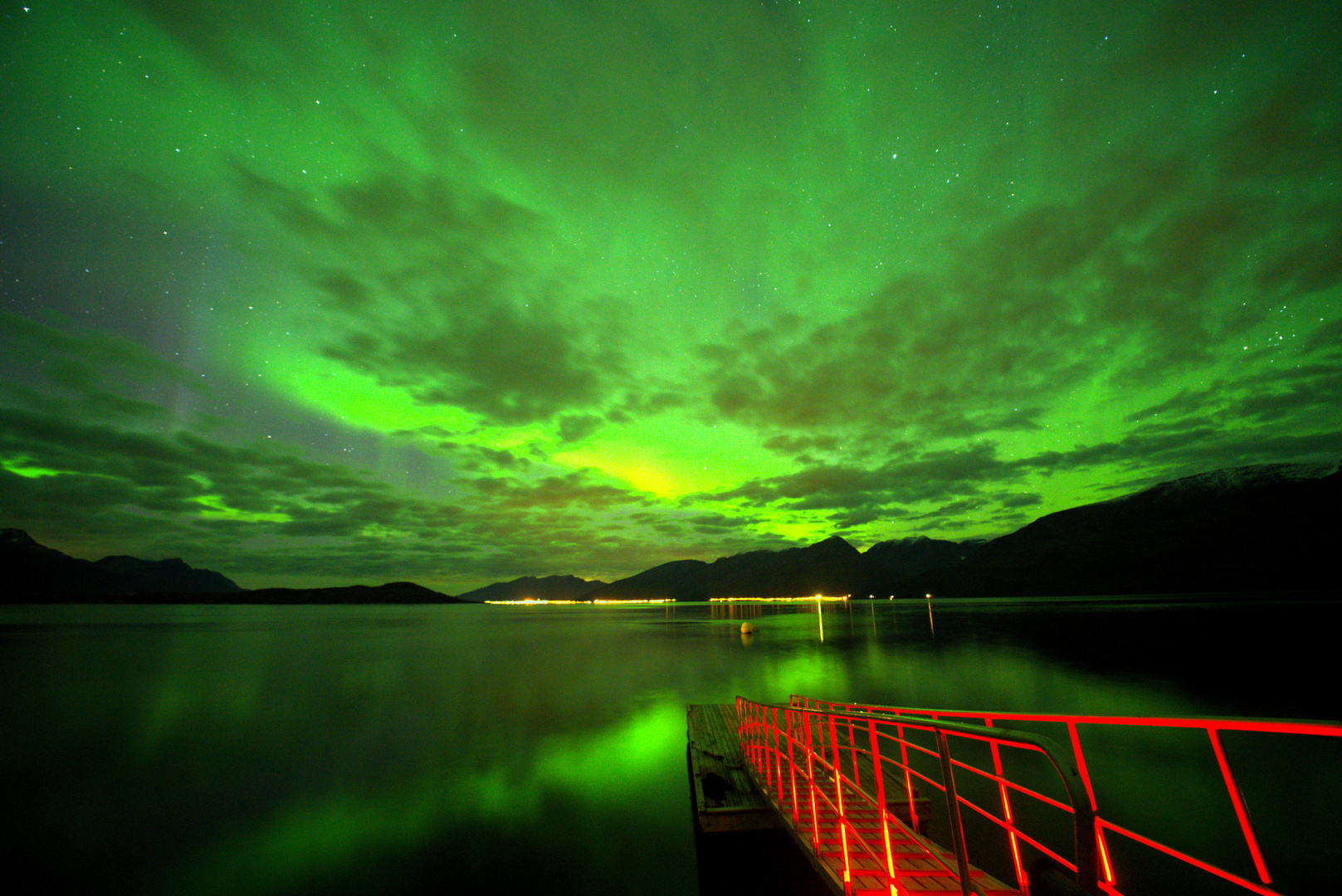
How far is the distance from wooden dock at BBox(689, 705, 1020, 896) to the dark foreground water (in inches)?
90.6

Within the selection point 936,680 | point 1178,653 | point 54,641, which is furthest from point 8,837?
point 54,641

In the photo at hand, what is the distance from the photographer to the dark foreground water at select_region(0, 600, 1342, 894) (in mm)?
14328

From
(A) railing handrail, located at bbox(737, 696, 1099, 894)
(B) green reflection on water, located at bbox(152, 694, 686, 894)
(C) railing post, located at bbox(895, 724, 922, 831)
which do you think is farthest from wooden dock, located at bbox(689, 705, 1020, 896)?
(B) green reflection on water, located at bbox(152, 694, 686, 894)

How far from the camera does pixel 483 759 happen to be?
22422mm

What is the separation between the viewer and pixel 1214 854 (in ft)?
47.4

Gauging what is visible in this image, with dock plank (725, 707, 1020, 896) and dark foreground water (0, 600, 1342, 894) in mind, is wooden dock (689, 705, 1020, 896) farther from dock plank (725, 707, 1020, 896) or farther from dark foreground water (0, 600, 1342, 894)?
dark foreground water (0, 600, 1342, 894)

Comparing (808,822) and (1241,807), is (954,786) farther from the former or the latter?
(808,822)

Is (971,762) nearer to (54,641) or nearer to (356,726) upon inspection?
(356,726)

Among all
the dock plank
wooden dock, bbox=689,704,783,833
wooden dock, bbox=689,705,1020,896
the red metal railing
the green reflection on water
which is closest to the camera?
the red metal railing

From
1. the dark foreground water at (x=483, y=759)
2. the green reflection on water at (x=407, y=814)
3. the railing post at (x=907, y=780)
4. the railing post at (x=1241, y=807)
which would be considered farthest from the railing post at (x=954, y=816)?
the green reflection on water at (x=407, y=814)

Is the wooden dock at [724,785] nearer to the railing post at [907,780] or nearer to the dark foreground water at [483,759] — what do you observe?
the dark foreground water at [483,759]

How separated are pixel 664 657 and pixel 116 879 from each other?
1743 inches

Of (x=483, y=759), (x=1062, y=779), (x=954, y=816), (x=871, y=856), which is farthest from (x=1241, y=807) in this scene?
(x=483, y=759)

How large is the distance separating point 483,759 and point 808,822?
1693cm
